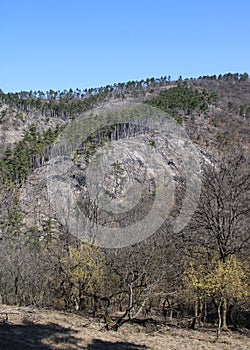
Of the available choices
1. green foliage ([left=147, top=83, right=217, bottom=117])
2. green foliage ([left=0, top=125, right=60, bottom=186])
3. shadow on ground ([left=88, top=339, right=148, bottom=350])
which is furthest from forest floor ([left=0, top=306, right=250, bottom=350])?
green foliage ([left=147, top=83, right=217, bottom=117])

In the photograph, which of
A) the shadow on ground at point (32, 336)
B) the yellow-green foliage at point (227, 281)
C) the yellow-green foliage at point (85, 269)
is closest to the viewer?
the shadow on ground at point (32, 336)

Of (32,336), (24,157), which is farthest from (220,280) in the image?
(24,157)

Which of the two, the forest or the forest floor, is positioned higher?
the forest

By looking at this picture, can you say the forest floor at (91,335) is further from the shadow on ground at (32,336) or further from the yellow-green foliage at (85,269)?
the yellow-green foliage at (85,269)

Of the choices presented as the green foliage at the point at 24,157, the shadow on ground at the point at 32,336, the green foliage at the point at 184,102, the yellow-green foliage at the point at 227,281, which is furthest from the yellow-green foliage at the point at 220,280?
the green foliage at the point at 184,102

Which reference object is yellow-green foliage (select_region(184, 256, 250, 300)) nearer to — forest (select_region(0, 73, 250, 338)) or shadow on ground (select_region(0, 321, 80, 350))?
forest (select_region(0, 73, 250, 338))
